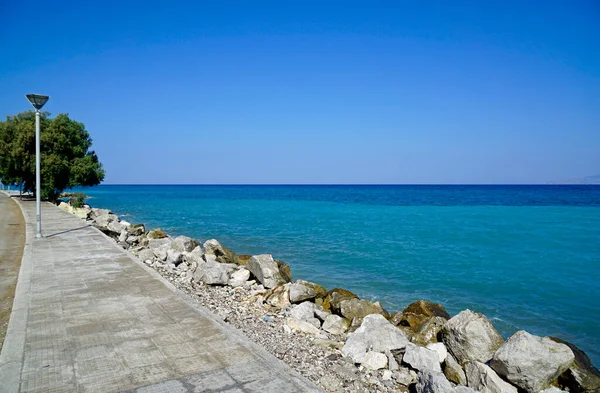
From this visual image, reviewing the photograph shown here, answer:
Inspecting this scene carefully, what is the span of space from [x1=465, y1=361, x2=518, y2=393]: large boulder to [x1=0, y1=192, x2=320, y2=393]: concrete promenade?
270 centimetres

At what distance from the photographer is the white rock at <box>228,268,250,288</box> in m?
11.1

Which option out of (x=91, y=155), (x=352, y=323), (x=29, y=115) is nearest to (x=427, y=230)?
(x=352, y=323)

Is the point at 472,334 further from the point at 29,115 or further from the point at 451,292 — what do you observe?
the point at 29,115

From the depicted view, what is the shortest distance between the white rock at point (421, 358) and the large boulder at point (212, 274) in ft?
19.5

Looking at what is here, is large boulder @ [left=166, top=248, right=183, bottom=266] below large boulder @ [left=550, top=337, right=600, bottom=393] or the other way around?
the other way around

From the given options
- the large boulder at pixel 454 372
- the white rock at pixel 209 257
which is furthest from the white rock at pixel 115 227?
the large boulder at pixel 454 372

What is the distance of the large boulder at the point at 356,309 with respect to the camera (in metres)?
8.51

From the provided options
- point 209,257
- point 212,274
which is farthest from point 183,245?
point 212,274

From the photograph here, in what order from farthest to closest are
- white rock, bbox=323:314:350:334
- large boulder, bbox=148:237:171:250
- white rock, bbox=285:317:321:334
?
large boulder, bbox=148:237:171:250 < white rock, bbox=323:314:350:334 < white rock, bbox=285:317:321:334

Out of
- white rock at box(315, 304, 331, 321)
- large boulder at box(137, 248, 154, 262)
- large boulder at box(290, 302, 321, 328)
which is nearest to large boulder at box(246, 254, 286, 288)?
large boulder at box(290, 302, 321, 328)

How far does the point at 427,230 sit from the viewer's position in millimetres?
28609

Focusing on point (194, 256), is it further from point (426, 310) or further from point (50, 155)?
point (50, 155)

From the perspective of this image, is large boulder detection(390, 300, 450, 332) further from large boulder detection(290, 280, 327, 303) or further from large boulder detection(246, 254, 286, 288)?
large boulder detection(246, 254, 286, 288)

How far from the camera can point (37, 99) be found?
512 inches
